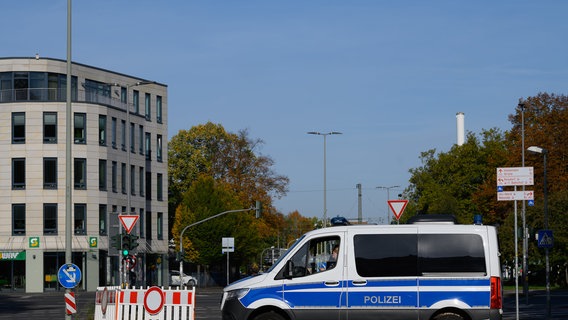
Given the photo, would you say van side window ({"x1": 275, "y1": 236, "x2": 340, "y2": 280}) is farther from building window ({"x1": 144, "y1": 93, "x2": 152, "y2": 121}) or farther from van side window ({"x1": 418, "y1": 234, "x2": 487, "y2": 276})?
building window ({"x1": 144, "y1": 93, "x2": 152, "y2": 121})

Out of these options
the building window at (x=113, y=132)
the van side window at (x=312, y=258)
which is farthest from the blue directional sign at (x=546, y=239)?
the building window at (x=113, y=132)

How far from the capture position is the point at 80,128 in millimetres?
71688

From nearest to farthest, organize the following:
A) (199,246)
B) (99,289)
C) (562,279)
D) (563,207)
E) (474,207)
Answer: (99,289) → (563,207) → (562,279) → (199,246) → (474,207)

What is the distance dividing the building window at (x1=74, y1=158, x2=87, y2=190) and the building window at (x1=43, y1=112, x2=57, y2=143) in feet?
7.65

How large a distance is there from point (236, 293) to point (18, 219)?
54537 mm

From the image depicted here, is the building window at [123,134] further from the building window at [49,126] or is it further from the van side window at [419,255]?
the van side window at [419,255]

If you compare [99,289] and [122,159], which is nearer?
[99,289]

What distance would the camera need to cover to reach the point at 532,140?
231 ft

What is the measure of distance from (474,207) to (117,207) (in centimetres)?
3348

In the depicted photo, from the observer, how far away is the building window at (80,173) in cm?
7138

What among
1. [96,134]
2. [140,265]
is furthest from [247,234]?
[96,134]

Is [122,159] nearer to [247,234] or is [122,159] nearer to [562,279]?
[247,234]

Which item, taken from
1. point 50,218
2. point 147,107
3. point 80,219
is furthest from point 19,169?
point 147,107

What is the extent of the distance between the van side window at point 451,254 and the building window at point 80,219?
55.7 metres
